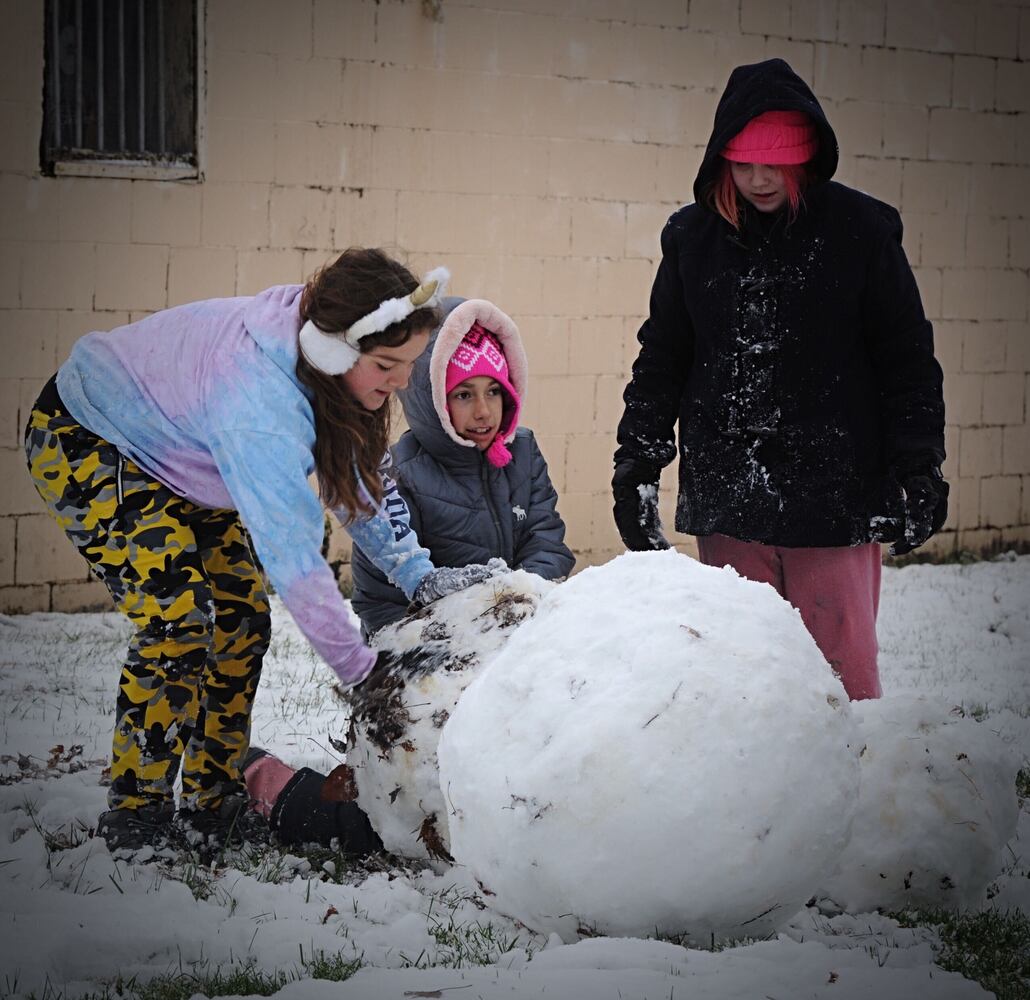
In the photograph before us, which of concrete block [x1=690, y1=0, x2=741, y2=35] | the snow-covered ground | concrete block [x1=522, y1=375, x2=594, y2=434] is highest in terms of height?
concrete block [x1=690, y1=0, x2=741, y2=35]

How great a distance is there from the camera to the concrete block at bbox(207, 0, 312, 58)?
257 inches

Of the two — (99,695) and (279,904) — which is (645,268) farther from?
(279,904)

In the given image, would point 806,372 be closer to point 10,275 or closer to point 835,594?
point 835,594

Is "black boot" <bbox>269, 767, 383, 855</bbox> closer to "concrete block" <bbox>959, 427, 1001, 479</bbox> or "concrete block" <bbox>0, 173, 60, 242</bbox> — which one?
"concrete block" <bbox>0, 173, 60, 242</bbox>

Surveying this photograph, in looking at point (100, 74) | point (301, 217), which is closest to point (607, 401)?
point (301, 217)

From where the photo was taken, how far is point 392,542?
372 centimetres

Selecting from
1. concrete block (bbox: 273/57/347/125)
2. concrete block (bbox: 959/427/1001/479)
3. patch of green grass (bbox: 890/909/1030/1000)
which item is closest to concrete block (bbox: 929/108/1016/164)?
concrete block (bbox: 959/427/1001/479)

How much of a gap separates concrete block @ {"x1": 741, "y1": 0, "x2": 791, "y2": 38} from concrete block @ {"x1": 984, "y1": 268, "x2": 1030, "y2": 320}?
2023 mm

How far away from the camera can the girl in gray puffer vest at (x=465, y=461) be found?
413 cm

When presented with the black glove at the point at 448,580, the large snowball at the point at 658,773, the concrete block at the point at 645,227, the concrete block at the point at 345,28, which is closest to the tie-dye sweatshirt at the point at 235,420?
the black glove at the point at 448,580

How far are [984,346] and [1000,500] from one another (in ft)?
3.17

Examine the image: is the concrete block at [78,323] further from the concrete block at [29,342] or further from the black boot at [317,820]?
the black boot at [317,820]

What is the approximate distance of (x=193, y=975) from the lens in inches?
105

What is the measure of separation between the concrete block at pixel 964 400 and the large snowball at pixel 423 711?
5.54 metres
